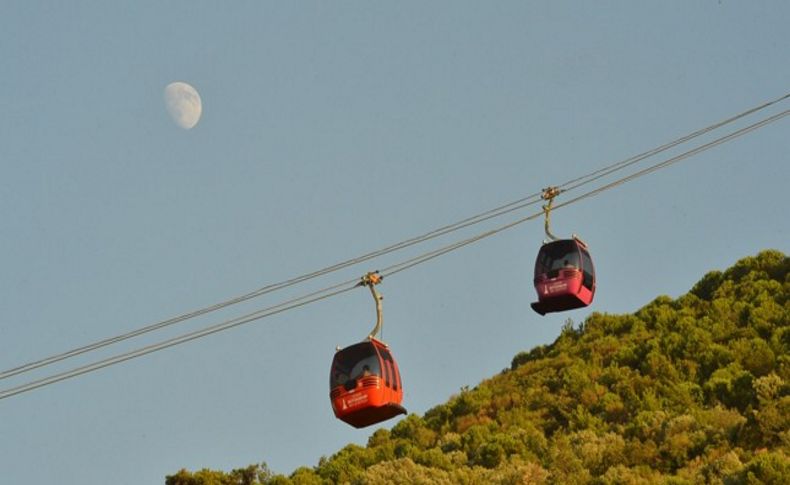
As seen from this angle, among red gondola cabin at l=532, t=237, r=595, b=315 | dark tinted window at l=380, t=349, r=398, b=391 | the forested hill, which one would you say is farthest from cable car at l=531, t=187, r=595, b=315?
the forested hill

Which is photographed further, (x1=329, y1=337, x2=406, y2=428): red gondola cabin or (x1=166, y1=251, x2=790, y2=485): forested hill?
(x1=166, y1=251, x2=790, y2=485): forested hill

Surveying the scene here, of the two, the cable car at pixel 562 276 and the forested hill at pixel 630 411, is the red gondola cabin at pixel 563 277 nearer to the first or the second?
the cable car at pixel 562 276

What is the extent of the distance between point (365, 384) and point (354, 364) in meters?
0.56

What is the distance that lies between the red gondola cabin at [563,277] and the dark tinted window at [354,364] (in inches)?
155

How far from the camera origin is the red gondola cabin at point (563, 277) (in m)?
29.2

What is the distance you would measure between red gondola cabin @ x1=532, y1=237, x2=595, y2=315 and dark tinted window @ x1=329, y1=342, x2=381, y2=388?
3.93 meters

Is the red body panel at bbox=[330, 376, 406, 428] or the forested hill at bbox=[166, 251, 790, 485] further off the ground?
the forested hill at bbox=[166, 251, 790, 485]

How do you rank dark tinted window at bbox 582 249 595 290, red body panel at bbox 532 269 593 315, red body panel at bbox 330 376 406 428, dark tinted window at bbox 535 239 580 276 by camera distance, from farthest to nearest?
dark tinted window at bbox 582 249 595 290
dark tinted window at bbox 535 239 580 276
red body panel at bbox 532 269 593 315
red body panel at bbox 330 376 406 428

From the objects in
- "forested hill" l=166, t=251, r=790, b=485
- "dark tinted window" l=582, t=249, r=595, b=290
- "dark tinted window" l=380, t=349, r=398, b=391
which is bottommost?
"dark tinted window" l=380, t=349, r=398, b=391

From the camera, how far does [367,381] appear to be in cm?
2625

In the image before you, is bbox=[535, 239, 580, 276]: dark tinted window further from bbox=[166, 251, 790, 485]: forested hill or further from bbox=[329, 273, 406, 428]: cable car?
bbox=[166, 251, 790, 485]: forested hill

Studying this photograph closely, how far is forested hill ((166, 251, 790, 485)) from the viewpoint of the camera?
1689 inches

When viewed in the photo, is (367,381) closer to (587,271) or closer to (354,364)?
(354,364)

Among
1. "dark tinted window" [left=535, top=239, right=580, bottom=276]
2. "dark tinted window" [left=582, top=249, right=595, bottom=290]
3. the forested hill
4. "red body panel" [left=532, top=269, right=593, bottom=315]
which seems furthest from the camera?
the forested hill
